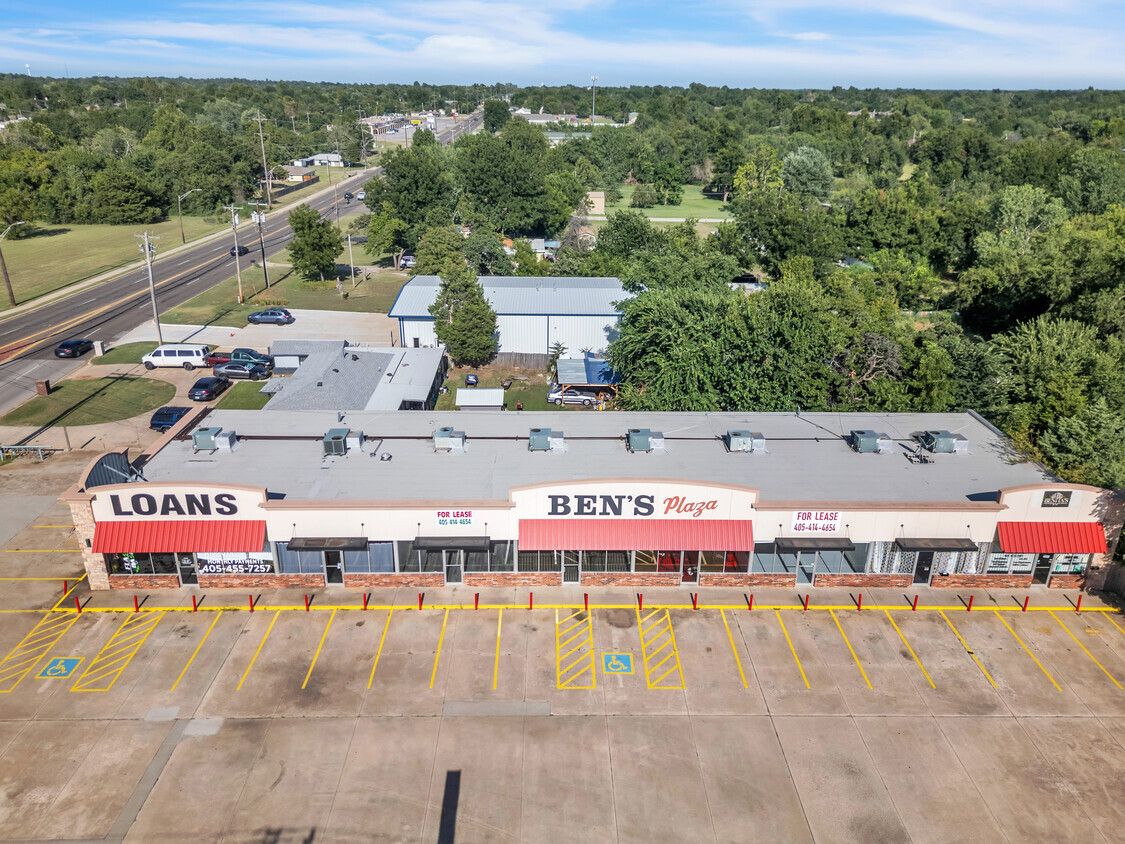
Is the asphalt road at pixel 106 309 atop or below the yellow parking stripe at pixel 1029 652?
atop

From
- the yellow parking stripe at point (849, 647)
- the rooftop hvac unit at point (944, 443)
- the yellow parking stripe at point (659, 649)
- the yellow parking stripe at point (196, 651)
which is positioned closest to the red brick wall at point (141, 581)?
the yellow parking stripe at point (196, 651)

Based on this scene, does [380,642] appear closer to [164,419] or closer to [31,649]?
[31,649]

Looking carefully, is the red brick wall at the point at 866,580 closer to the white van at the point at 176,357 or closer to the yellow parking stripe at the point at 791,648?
the yellow parking stripe at the point at 791,648

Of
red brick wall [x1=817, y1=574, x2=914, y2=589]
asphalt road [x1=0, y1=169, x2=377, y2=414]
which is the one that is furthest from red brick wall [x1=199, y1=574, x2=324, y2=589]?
asphalt road [x1=0, y1=169, x2=377, y2=414]

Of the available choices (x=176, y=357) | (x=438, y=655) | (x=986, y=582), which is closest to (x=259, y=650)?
(x=438, y=655)

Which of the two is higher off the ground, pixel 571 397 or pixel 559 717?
pixel 571 397

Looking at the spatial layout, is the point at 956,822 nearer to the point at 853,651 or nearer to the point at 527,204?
the point at 853,651

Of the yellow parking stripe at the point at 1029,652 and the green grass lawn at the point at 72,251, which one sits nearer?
the yellow parking stripe at the point at 1029,652
